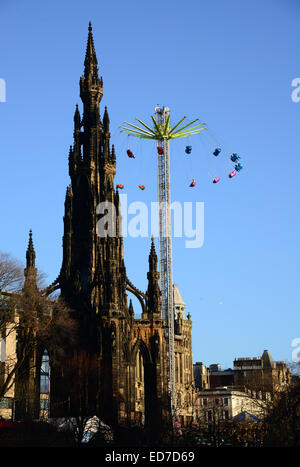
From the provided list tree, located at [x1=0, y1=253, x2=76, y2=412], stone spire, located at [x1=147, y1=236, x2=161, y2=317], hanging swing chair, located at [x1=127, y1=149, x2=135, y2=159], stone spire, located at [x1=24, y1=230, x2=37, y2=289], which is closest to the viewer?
tree, located at [x1=0, y1=253, x2=76, y2=412]

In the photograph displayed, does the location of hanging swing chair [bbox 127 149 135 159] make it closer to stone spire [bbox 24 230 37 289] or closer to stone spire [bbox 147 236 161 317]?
stone spire [bbox 147 236 161 317]

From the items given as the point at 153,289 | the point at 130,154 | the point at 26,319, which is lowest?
the point at 26,319

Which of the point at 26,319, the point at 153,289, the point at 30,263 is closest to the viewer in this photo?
the point at 26,319

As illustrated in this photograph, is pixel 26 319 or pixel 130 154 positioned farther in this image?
pixel 130 154

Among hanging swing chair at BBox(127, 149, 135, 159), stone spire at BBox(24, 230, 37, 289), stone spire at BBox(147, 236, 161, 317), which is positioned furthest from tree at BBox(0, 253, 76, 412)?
hanging swing chair at BBox(127, 149, 135, 159)

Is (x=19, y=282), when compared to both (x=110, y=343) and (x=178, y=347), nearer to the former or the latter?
(x=110, y=343)

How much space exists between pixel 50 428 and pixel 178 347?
384ft

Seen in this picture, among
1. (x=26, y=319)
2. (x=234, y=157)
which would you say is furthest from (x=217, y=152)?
(x=26, y=319)

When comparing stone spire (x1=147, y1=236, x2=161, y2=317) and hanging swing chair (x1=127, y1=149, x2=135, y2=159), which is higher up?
hanging swing chair (x1=127, y1=149, x2=135, y2=159)

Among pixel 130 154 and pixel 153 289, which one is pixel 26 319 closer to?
pixel 153 289

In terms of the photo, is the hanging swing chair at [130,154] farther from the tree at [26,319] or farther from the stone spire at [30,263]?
the tree at [26,319]

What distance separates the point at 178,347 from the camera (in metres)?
180
